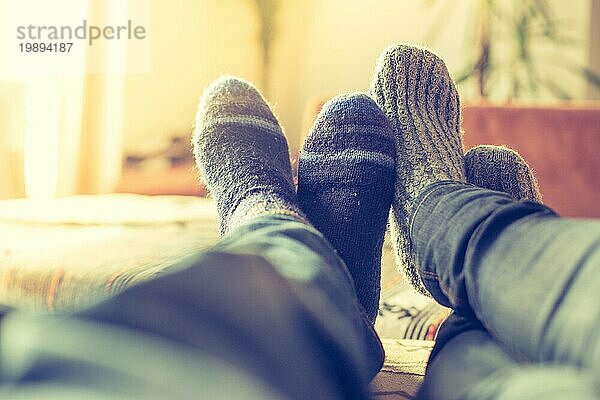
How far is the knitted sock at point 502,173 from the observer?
0.85m

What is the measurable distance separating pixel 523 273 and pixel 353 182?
0.49 meters

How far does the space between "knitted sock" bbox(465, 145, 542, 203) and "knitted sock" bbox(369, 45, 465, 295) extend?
0.07 feet

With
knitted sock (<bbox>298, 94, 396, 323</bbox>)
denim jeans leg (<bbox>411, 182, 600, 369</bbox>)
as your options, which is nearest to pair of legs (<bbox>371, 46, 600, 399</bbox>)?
denim jeans leg (<bbox>411, 182, 600, 369</bbox>)

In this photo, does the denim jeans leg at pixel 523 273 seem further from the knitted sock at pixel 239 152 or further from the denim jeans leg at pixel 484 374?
the knitted sock at pixel 239 152

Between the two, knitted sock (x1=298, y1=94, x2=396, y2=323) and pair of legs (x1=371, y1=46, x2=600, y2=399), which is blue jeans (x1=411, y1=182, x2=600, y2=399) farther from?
knitted sock (x1=298, y1=94, x2=396, y2=323)

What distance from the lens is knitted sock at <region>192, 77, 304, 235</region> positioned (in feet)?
2.64

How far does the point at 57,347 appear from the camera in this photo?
317 millimetres

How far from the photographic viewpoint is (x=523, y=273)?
0.42 metres

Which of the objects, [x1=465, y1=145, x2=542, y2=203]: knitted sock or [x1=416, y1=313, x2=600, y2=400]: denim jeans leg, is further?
[x1=465, y1=145, x2=542, y2=203]: knitted sock

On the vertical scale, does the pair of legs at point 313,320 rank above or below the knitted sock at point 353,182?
above

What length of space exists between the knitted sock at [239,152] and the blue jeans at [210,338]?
0.32m

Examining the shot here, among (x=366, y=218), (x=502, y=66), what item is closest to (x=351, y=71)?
(x=502, y=66)

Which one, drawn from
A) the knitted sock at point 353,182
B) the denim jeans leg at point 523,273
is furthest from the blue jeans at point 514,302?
the knitted sock at point 353,182

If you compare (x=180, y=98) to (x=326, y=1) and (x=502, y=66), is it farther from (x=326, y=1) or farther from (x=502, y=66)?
(x=502, y=66)
